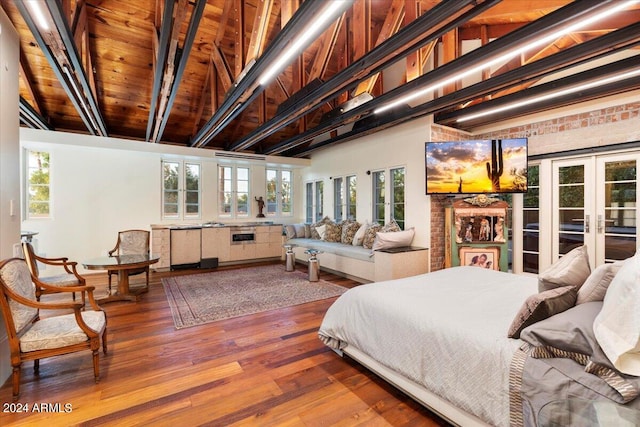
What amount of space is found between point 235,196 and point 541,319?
7.30 metres

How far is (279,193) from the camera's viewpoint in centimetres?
857

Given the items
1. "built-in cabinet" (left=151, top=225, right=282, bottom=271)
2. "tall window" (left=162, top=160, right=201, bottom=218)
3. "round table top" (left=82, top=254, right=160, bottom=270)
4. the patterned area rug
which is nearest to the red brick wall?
the patterned area rug

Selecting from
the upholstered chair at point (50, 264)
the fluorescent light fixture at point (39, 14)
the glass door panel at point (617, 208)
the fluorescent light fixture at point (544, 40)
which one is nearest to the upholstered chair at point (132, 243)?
the upholstered chair at point (50, 264)

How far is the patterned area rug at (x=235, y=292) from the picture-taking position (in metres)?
3.70

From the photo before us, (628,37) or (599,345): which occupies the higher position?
(628,37)

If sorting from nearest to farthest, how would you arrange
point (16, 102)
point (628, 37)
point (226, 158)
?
1. point (628, 37)
2. point (16, 102)
3. point (226, 158)

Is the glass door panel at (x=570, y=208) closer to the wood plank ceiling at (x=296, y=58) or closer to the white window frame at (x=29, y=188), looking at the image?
the wood plank ceiling at (x=296, y=58)

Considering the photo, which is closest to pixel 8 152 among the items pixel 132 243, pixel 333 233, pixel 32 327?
pixel 32 327

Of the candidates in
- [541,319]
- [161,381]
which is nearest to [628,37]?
[541,319]

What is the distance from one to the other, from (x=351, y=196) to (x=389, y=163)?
1.49m

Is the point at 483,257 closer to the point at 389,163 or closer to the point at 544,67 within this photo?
the point at 389,163

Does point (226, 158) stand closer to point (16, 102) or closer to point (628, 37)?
point (16, 102)

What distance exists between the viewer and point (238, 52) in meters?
3.59

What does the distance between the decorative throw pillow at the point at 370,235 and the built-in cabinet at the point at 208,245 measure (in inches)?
111
